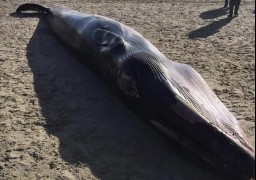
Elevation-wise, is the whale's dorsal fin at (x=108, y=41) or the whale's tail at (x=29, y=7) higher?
the whale's dorsal fin at (x=108, y=41)

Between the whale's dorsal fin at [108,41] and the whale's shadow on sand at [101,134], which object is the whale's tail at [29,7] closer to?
the whale's shadow on sand at [101,134]

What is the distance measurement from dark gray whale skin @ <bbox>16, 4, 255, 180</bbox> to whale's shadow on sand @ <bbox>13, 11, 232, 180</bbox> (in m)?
0.27

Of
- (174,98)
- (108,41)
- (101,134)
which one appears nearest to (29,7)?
(108,41)

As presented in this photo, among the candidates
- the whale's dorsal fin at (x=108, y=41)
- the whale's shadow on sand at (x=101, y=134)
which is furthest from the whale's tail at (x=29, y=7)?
the whale's dorsal fin at (x=108, y=41)

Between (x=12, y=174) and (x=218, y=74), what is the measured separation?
3586 mm

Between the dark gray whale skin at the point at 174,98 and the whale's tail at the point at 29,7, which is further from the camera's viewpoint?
the whale's tail at the point at 29,7

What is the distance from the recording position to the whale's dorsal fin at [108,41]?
577 cm

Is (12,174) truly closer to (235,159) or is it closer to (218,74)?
(235,159)

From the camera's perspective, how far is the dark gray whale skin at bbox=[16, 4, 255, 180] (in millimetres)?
3971

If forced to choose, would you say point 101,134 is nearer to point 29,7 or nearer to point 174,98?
point 174,98

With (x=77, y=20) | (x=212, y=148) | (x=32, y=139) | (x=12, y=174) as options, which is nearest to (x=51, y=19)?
(x=77, y=20)

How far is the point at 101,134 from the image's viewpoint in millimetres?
5094

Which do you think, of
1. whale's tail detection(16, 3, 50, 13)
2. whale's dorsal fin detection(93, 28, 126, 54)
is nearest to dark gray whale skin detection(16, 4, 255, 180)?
whale's dorsal fin detection(93, 28, 126, 54)

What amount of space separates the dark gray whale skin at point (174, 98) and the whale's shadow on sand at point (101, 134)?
0.27 meters
